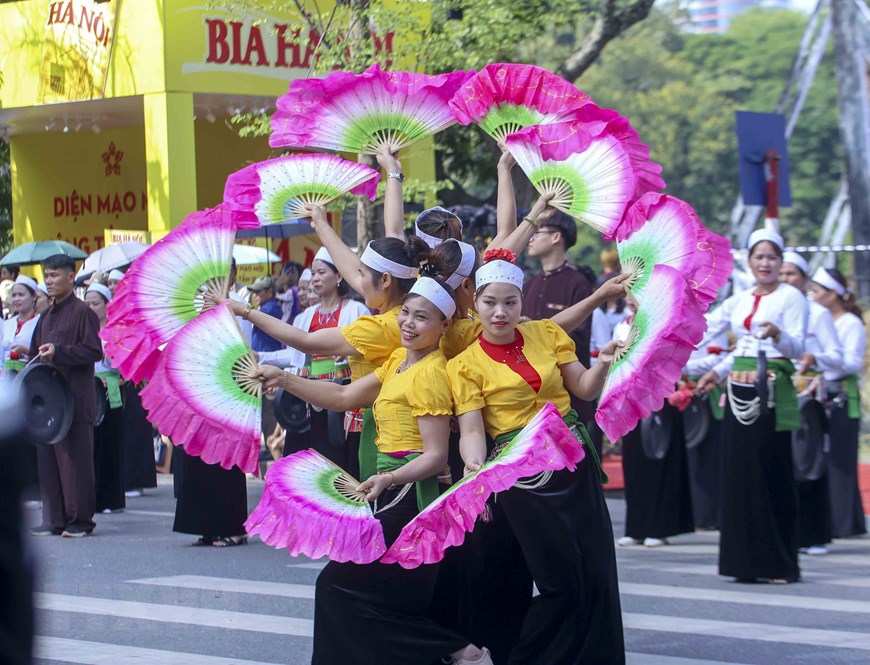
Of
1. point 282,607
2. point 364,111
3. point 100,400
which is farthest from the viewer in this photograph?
point 100,400

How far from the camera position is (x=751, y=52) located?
78938 millimetres

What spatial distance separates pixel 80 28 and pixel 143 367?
12866mm

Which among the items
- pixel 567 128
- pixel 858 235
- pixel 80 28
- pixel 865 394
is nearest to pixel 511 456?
pixel 567 128

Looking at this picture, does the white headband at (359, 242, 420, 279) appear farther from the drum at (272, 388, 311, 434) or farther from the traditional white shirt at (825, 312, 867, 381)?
the traditional white shirt at (825, 312, 867, 381)

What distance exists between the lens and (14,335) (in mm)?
12508

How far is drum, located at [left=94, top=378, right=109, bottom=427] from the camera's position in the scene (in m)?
11.8

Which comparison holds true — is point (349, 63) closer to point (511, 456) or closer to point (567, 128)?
point (567, 128)

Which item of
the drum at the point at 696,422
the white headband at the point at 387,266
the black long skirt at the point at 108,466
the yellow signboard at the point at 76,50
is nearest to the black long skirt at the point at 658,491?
the drum at the point at 696,422

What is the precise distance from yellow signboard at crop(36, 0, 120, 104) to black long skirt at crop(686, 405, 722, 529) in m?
8.86

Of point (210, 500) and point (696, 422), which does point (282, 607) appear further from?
point (696, 422)

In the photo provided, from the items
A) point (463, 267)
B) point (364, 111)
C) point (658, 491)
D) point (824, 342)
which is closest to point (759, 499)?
point (824, 342)

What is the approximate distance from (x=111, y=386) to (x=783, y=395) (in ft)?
20.1

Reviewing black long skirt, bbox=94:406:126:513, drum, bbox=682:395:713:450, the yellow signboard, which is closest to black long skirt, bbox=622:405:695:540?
drum, bbox=682:395:713:450

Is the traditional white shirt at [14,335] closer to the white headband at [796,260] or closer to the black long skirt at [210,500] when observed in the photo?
the black long skirt at [210,500]
